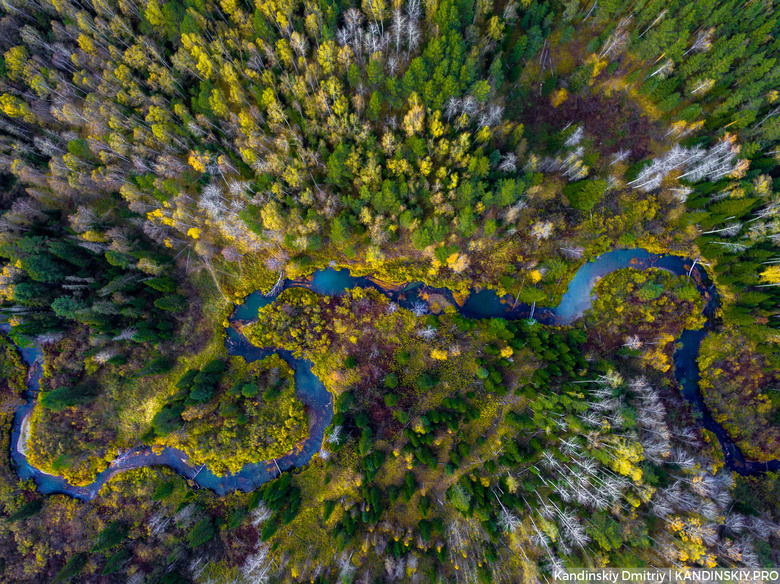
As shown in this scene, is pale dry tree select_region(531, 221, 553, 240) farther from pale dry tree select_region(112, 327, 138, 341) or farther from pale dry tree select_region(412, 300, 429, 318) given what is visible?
pale dry tree select_region(112, 327, 138, 341)

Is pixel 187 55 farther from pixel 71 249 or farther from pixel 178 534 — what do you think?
pixel 178 534

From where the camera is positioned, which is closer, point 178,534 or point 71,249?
point 71,249

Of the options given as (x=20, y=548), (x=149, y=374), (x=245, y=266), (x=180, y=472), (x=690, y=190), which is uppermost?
(x=690, y=190)

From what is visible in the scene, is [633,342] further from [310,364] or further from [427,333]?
[310,364]

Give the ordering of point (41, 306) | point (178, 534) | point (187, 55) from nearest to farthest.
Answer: point (187, 55)
point (41, 306)
point (178, 534)

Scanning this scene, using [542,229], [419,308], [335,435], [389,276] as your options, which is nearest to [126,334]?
[335,435]

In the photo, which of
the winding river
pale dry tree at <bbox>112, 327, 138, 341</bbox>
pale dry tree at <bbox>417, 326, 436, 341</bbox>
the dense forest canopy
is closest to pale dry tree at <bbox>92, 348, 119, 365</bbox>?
the dense forest canopy

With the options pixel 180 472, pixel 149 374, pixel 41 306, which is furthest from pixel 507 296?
pixel 41 306

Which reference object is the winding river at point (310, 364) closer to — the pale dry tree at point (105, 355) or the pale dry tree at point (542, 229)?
the pale dry tree at point (542, 229)
